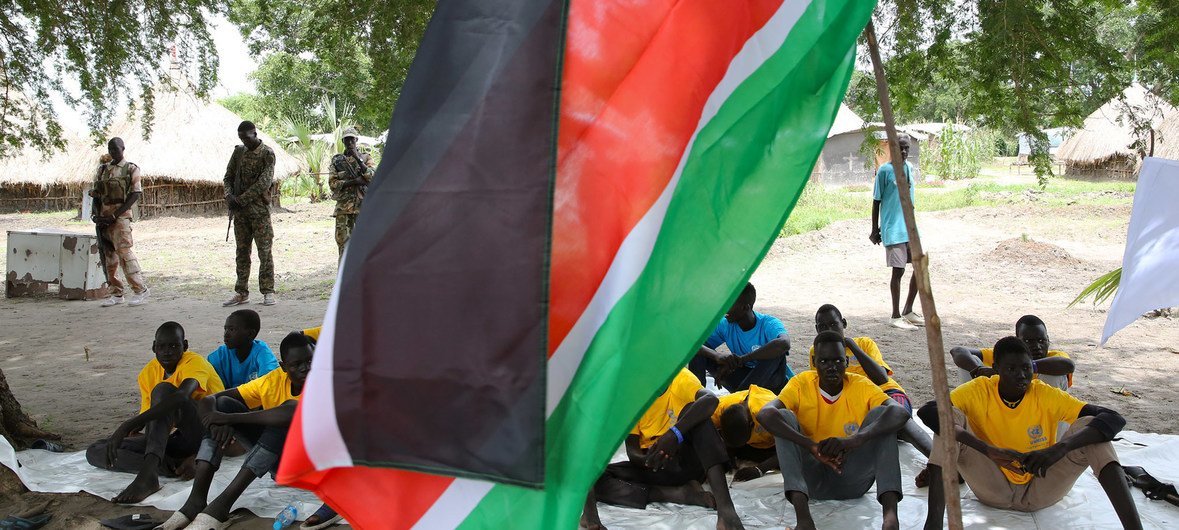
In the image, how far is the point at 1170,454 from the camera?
483 cm

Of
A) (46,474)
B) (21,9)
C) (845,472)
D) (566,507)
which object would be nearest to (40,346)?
(21,9)

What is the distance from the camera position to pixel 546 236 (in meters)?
2.17

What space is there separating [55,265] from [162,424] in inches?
317

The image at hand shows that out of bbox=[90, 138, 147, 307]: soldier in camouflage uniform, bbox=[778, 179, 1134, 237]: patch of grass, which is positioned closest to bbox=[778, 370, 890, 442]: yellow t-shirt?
bbox=[90, 138, 147, 307]: soldier in camouflage uniform

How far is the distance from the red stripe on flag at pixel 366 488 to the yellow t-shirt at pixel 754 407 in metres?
2.62

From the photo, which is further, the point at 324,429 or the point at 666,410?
the point at 666,410

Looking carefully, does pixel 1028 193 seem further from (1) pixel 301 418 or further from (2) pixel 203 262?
(1) pixel 301 418

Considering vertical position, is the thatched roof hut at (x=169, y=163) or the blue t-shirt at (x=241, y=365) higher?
the thatched roof hut at (x=169, y=163)

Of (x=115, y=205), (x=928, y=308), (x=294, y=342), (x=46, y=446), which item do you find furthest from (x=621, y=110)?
(x=115, y=205)

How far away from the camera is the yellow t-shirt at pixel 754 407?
4660 mm

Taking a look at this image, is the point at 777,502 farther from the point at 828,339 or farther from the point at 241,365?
the point at 241,365

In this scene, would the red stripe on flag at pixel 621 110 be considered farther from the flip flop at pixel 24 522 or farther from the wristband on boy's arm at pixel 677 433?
the flip flop at pixel 24 522

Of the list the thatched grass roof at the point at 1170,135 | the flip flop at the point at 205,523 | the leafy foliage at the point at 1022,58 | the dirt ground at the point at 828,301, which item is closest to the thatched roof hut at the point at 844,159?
the thatched grass roof at the point at 1170,135

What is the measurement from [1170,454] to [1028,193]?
16.6 metres
